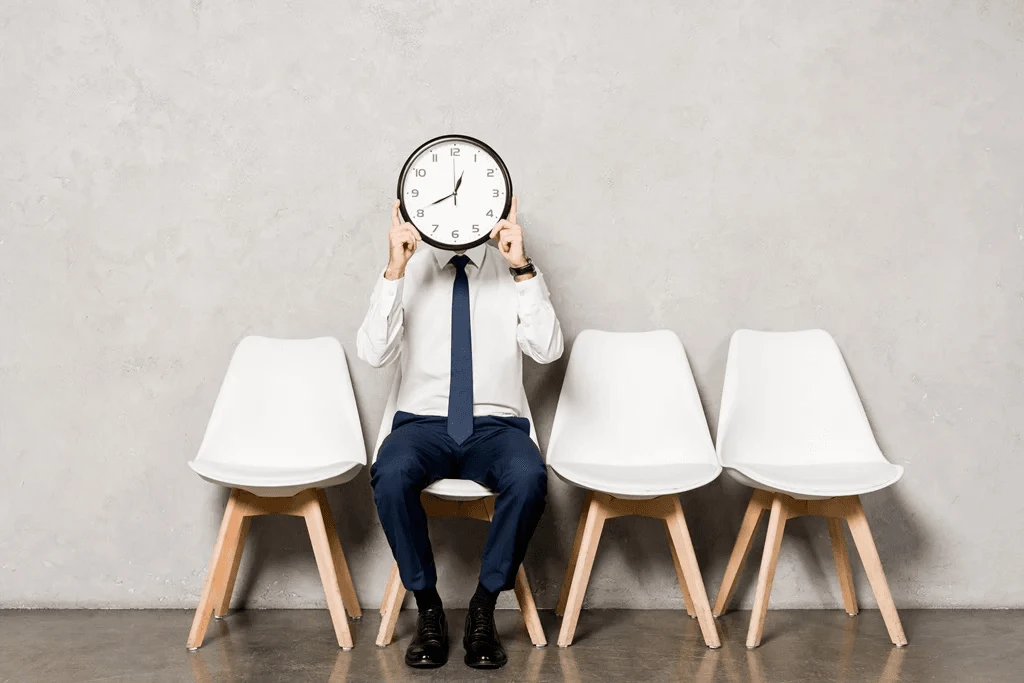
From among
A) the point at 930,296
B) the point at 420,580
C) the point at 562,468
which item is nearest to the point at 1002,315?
the point at 930,296

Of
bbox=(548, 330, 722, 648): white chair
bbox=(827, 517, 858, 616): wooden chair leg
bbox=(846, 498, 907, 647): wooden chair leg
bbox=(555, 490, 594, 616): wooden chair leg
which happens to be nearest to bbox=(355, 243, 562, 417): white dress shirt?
bbox=(548, 330, 722, 648): white chair

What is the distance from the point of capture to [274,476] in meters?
2.43

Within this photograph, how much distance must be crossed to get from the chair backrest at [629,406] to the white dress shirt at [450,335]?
233 millimetres

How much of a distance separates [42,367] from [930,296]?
10.0ft

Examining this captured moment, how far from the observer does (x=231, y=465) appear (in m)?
2.64

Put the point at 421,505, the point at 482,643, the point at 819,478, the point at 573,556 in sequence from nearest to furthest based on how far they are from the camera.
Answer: the point at 482,643, the point at 421,505, the point at 819,478, the point at 573,556

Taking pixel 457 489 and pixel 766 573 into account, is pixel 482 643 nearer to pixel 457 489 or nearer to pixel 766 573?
pixel 457 489

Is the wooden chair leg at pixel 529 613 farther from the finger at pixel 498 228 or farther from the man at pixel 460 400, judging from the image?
the finger at pixel 498 228

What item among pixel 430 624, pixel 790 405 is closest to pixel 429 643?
pixel 430 624

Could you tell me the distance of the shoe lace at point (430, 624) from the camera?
234 cm

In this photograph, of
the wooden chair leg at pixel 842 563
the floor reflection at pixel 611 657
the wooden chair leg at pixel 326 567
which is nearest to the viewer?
the floor reflection at pixel 611 657

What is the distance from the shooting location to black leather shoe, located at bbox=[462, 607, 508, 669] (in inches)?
90.1

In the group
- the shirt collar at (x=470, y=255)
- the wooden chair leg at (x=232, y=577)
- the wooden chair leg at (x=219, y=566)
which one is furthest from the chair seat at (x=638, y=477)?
the wooden chair leg at (x=232, y=577)

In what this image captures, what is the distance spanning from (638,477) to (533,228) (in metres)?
0.98
